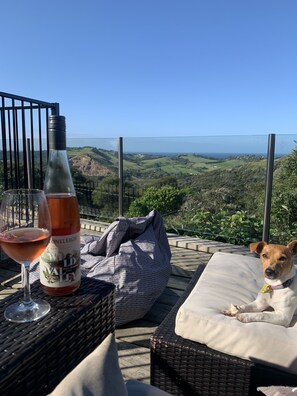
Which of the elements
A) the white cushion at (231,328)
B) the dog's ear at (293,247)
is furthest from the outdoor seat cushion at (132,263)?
the dog's ear at (293,247)

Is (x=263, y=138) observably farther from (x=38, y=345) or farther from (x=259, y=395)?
(x=38, y=345)

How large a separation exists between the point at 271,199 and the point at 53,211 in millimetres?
3148

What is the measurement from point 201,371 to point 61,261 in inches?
30.9

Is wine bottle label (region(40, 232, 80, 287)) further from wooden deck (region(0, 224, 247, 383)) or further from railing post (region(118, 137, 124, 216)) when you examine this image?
railing post (region(118, 137, 124, 216))

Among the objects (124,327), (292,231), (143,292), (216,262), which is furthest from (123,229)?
(292,231)

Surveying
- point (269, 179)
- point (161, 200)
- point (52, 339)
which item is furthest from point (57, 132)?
point (161, 200)

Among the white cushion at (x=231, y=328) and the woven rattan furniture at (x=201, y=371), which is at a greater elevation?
the white cushion at (x=231, y=328)

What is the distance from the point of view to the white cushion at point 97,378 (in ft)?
1.88

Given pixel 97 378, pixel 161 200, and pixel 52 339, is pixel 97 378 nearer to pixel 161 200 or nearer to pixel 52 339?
pixel 52 339

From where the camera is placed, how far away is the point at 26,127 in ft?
9.75

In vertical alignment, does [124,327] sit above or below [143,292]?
below

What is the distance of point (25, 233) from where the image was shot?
2.43ft

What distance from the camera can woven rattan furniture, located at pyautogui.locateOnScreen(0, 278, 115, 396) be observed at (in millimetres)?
674

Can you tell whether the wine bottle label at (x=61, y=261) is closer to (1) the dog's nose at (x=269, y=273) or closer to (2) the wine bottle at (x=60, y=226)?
(2) the wine bottle at (x=60, y=226)
